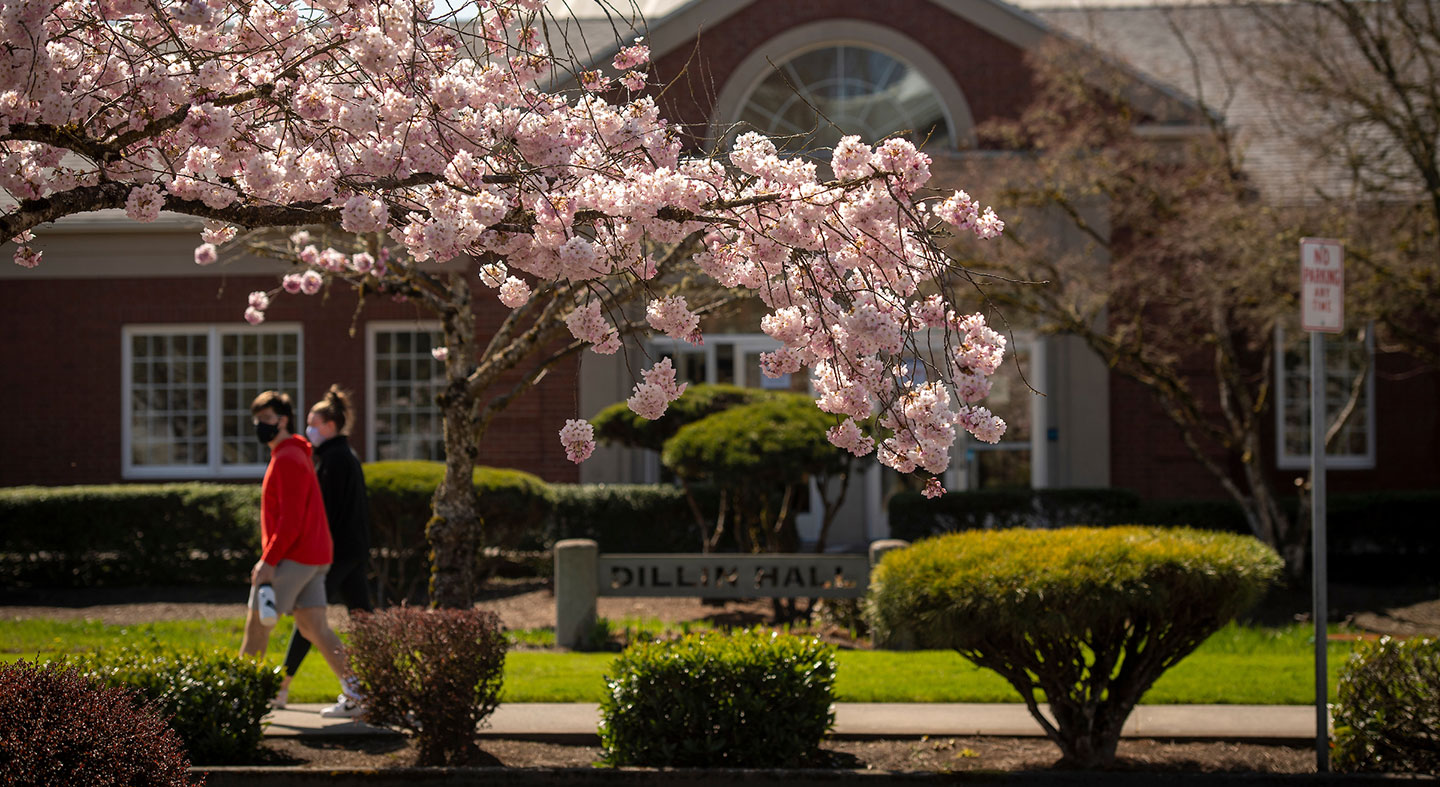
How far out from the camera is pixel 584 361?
52.0ft

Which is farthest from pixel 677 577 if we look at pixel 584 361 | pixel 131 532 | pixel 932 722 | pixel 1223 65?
pixel 1223 65

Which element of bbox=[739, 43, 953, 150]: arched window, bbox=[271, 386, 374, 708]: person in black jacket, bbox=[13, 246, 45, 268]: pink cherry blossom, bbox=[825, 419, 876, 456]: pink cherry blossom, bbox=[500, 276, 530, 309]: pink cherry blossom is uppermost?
bbox=[739, 43, 953, 150]: arched window

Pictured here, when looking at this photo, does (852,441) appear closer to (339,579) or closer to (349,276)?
(339,579)

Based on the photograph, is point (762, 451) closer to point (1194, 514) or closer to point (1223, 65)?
point (1194, 514)

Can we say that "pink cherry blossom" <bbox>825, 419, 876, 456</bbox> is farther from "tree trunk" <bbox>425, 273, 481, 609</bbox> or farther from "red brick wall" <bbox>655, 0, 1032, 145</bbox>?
"red brick wall" <bbox>655, 0, 1032, 145</bbox>

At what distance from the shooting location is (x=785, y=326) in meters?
4.11

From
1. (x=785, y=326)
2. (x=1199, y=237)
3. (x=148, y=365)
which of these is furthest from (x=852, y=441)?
(x=148, y=365)

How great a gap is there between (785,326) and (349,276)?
5.13 m

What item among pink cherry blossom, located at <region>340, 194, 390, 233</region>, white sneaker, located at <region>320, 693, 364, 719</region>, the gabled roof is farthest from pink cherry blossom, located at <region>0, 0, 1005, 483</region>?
the gabled roof

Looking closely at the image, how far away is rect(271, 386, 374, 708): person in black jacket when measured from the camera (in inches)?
295

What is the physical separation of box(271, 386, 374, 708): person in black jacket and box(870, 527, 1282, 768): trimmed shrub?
10.8ft

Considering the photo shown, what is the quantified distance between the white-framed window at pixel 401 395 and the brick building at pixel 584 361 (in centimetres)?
3

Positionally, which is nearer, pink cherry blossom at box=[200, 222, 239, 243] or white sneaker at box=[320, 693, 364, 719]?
pink cherry blossom at box=[200, 222, 239, 243]

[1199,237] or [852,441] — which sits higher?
[1199,237]
